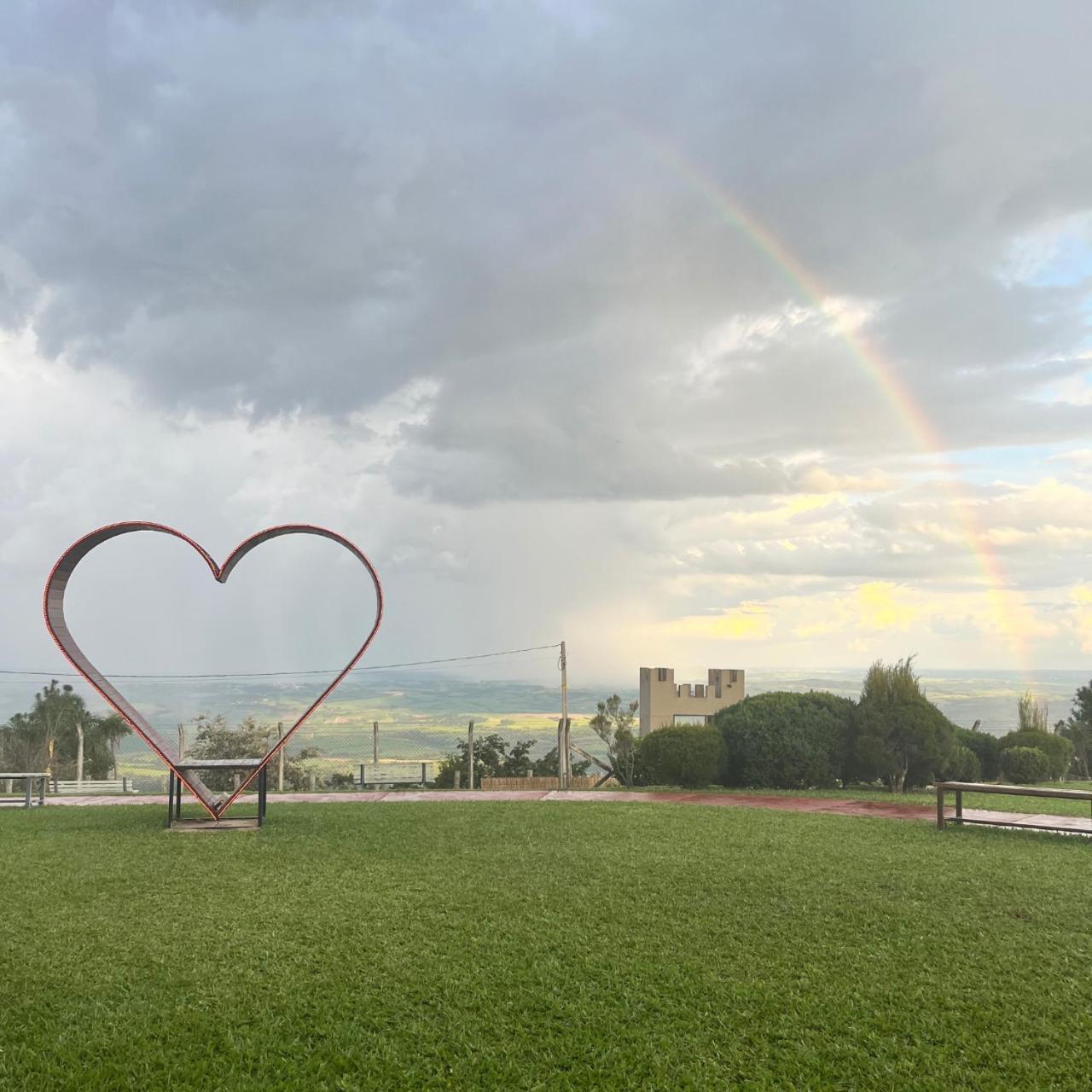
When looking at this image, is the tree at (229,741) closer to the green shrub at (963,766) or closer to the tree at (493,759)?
the tree at (493,759)

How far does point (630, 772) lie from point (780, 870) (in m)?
9.23

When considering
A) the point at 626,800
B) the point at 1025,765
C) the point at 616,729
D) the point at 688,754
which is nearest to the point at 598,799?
the point at 626,800

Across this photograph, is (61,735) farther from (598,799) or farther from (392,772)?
→ (598,799)

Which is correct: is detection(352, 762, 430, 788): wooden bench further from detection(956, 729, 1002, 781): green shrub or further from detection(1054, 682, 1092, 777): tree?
detection(1054, 682, 1092, 777): tree

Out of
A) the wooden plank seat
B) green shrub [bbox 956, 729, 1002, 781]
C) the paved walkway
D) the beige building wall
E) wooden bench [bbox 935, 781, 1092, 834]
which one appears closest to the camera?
wooden bench [bbox 935, 781, 1092, 834]

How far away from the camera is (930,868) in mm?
7219

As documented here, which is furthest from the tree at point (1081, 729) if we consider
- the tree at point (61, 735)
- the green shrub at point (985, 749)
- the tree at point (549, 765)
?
the tree at point (61, 735)

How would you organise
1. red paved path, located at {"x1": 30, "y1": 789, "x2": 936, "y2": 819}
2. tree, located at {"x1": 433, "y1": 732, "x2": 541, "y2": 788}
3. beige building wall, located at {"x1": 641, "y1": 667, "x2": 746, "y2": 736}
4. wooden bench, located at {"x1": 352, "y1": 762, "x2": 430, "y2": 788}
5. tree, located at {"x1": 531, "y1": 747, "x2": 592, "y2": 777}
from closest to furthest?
red paved path, located at {"x1": 30, "y1": 789, "x2": 936, "y2": 819} → wooden bench, located at {"x1": 352, "y1": 762, "x2": 430, "y2": 788} → tree, located at {"x1": 531, "y1": 747, "x2": 592, "y2": 777} → tree, located at {"x1": 433, "y1": 732, "x2": 541, "y2": 788} → beige building wall, located at {"x1": 641, "y1": 667, "x2": 746, "y2": 736}

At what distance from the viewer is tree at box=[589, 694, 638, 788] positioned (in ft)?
59.8

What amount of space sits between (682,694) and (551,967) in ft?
69.7

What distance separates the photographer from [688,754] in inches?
543

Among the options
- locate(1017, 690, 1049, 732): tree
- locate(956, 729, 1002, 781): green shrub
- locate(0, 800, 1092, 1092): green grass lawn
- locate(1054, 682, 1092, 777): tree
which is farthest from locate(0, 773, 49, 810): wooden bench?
locate(1054, 682, 1092, 777): tree

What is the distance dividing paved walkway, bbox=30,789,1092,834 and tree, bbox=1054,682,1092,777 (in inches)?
492

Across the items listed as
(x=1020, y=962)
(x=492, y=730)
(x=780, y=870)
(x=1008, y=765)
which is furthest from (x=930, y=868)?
(x=492, y=730)
